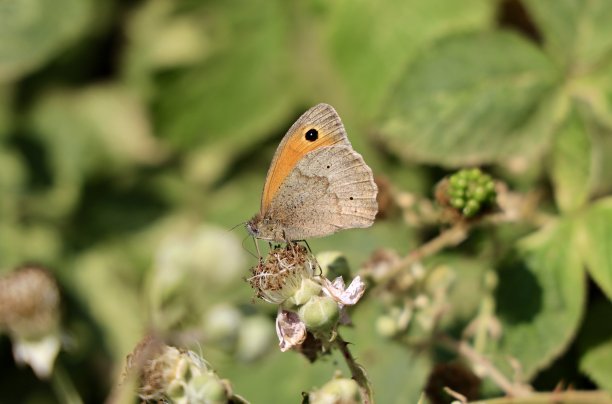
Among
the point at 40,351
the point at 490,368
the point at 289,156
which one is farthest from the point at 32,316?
the point at 490,368

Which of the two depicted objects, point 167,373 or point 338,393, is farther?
point 167,373

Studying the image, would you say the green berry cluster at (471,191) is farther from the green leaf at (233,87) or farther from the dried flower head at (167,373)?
the green leaf at (233,87)

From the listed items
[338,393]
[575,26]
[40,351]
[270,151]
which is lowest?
[40,351]

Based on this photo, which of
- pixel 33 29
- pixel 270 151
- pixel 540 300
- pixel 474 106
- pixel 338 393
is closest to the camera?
pixel 338 393

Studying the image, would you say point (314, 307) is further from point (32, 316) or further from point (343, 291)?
point (32, 316)

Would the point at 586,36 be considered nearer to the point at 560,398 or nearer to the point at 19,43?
the point at 560,398

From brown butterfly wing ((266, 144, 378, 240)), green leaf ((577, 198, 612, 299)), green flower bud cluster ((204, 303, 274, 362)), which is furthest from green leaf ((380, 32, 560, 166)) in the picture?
green flower bud cluster ((204, 303, 274, 362))

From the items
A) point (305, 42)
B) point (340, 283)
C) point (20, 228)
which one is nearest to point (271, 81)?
point (305, 42)
